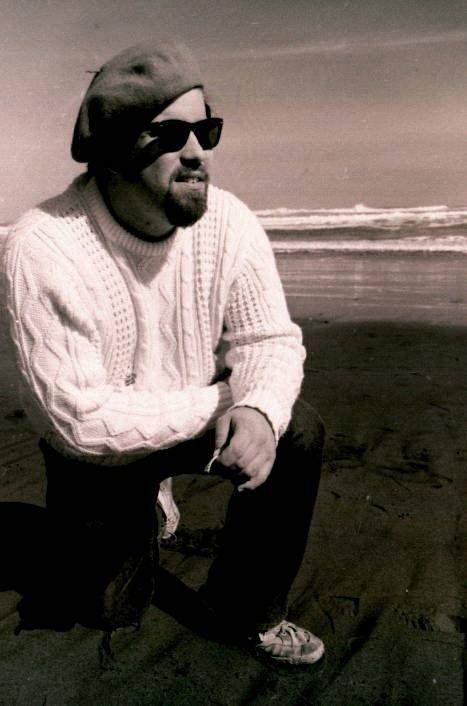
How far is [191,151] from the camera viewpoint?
231cm

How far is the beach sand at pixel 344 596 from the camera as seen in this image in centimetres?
212

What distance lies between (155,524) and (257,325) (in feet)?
2.53

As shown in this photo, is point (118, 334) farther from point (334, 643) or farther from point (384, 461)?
point (384, 461)

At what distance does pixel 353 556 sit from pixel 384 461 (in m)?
0.88

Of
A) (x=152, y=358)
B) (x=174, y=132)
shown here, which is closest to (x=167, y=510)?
(x=152, y=358)

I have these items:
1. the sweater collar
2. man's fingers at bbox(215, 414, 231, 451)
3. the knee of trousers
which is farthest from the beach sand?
the sweater collar

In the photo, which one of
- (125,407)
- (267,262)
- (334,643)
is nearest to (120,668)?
(334,643)

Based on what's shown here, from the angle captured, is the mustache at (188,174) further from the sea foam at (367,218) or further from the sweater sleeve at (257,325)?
the sea foam at (367,218)

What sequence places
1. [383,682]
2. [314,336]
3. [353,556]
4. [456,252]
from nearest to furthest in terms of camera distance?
1. [383,682]
2. [353,556]
3. [314,336]
4. [456,252]

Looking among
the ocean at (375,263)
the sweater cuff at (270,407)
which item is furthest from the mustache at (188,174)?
the ocean at (375,263)

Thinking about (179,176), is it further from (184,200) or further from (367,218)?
(367,218)

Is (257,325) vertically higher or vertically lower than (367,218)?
higher

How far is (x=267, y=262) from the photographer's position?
247cm

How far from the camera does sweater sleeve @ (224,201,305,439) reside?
231 cm
